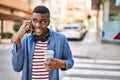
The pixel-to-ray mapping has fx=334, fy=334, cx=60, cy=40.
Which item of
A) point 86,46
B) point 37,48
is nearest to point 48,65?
point 37,48

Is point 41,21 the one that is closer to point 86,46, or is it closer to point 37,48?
point 37,48

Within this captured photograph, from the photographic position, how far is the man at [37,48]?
9.03 ft

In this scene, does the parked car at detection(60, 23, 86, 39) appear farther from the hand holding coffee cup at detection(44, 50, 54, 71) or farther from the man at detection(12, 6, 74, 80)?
the hand holding coffee cup at detection(44, 50, 54, 71)

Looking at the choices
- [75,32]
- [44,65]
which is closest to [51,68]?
[44,65]

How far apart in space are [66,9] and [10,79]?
283ft

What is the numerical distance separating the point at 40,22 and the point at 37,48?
0.23 metres

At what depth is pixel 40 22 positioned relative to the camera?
275cm

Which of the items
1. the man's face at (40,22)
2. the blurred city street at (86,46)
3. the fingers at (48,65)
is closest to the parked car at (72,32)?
the blurred city street at (86,46)

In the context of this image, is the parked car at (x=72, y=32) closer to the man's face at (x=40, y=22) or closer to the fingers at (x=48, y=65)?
the man's face at (x=40, y=22)

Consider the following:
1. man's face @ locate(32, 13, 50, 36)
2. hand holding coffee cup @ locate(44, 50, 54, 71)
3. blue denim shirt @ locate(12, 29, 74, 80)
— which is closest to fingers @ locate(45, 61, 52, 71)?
hand holding coffee cup @ locate(44, 50, 54, 71)

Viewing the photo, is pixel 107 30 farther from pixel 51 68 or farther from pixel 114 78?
pixel 51 68

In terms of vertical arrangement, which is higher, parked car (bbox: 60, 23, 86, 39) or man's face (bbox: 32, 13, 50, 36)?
man's face (bbox: 32, 13, 50, 36)

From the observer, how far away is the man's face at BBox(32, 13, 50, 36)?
9.01 ft

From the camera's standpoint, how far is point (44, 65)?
8.63 ft
